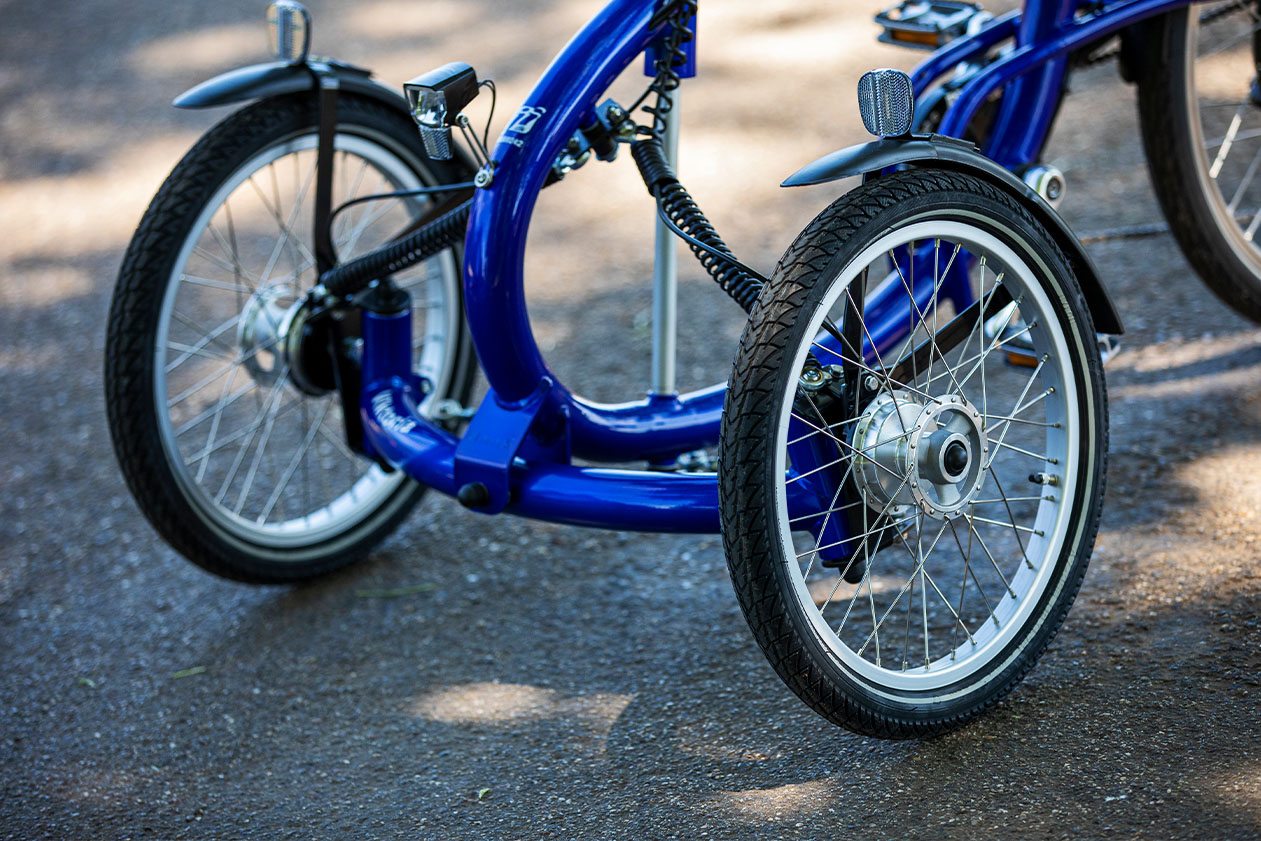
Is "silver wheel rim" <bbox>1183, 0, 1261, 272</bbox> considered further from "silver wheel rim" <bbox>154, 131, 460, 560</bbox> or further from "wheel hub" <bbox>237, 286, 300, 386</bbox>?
"wheel hub" <bbox>237, 286, 300, 386</bbox>

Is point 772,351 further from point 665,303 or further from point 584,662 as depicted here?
point 584,662

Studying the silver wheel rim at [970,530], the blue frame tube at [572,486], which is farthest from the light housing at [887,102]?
the blue frame tube at [572,486]

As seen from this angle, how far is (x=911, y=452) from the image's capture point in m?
2.07

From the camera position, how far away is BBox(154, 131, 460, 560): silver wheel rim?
2648 mm

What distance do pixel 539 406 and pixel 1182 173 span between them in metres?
1.67

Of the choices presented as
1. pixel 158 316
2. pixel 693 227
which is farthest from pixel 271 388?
pixel 693 227


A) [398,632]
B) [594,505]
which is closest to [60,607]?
[398,632]

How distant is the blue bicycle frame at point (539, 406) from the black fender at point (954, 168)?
39 cm

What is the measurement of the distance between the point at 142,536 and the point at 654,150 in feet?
4.93

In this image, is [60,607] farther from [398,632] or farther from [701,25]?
[701,25]

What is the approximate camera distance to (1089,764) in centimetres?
210

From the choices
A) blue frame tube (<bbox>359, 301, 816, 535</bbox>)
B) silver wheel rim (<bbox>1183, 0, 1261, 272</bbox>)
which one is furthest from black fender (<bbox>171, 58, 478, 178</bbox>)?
silver wheel rim (<bbox>1183, 0, 1261, 272</bbox>)

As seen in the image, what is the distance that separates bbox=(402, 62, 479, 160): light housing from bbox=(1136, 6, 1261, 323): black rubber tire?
1624 mm

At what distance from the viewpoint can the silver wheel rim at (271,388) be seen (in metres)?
2.65
